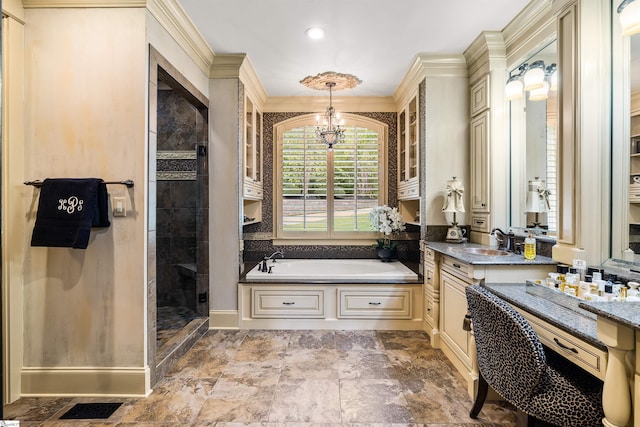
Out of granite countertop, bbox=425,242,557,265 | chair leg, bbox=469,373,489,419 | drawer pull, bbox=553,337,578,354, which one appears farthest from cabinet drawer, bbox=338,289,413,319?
drawer pull, bbox=553,337,578,354

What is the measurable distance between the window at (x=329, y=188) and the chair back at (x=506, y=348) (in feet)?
8.70

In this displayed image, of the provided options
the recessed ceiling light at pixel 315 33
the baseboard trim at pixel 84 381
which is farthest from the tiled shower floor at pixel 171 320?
the recessed ceiling light at pixel 315 33

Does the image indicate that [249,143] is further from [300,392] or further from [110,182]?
[300,392]

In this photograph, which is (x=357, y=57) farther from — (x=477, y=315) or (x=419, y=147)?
(x=477, y=315)

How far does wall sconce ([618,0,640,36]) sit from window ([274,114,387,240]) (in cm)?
283

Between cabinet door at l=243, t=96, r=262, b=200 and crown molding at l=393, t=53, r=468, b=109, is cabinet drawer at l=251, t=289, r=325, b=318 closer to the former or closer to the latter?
cabinet door at l=243, t=96, r=262, b=200

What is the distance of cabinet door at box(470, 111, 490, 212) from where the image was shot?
3.17 meters

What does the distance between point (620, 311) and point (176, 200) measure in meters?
3.97

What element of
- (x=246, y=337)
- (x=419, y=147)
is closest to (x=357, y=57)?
(x=419, y=147)

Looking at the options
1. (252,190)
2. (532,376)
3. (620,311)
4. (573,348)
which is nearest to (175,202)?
(252,190)

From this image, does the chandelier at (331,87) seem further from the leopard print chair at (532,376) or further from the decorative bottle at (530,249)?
the leopard print chair at (532,376)

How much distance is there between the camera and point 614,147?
2027mm

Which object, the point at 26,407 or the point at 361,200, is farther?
the point at 361,200

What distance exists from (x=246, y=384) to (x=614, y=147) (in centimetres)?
275
